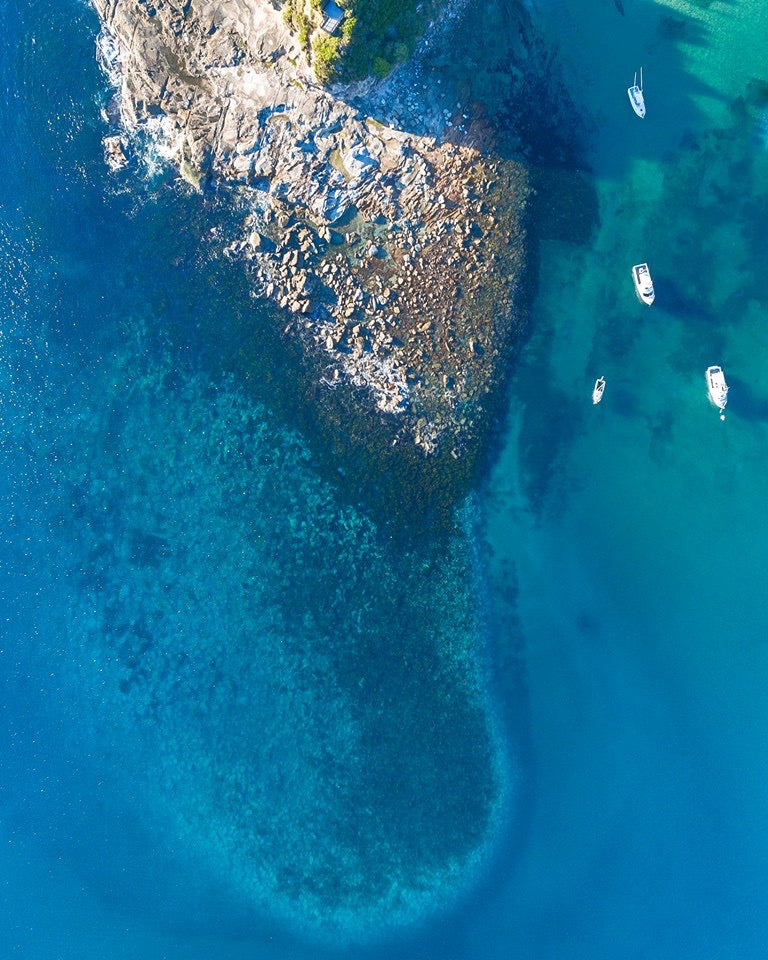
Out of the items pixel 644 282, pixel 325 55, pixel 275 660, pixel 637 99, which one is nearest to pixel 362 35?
pixel 325 55

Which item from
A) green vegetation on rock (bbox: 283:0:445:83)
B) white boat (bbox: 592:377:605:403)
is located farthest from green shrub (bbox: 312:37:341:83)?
white boat (bbox: 592:377:605:403)

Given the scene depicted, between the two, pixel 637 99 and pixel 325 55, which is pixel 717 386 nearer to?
pixel 637 99

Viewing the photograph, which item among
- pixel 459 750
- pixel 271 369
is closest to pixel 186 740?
pixel 459 750

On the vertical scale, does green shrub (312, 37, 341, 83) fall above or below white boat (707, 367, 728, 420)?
above

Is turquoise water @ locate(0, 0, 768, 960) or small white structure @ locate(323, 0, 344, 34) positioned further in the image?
turquoise water @ locate(0, 0, 768, 960)

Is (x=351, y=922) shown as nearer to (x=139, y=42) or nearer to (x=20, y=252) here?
(x=20, y=252)

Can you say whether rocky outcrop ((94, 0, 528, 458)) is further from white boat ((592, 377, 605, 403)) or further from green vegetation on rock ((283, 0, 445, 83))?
white boat ((592, 377, 605, 403))

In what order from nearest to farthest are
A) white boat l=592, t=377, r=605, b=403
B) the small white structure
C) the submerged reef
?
1. the small white structure
2. white boat l=592, t=377, r=605, b=403
3. the submerged reef
